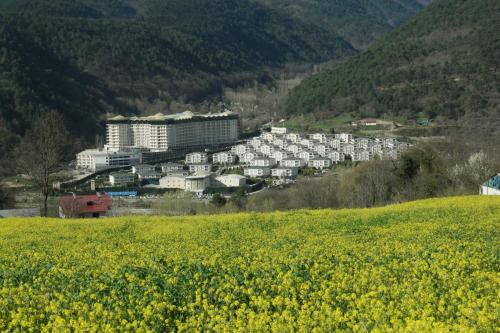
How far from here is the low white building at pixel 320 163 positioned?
3664 inches

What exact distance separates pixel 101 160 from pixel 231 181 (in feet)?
79.6

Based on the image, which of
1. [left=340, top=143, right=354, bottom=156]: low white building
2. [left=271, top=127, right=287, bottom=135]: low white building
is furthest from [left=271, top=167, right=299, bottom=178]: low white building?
[left=271, top=127, right=287, bottom=135]: low white building

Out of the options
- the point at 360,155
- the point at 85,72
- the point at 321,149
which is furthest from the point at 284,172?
the point at 85,72

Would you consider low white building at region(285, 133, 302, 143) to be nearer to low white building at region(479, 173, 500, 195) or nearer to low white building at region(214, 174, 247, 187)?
low white building at region(214, 174, 247, 187)

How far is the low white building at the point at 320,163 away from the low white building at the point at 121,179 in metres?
23.6

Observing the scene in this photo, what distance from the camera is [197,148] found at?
119m

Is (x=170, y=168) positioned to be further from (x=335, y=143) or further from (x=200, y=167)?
(x=335, y=143)

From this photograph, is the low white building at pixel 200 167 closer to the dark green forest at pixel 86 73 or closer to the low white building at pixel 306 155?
the low white building at pixel 306 155

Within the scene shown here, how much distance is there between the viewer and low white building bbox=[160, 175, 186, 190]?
8031cm

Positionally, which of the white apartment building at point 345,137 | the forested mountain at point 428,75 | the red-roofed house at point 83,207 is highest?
the forested mountain at point 428,75

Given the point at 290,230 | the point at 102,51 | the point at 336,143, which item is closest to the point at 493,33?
the point at 336,143

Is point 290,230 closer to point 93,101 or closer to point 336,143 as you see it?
point 336,143

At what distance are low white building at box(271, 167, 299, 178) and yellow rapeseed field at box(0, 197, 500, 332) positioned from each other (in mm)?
66113

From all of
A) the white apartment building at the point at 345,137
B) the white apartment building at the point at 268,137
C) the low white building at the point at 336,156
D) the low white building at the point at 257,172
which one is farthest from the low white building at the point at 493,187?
the white apartment building at the point at 268,137
